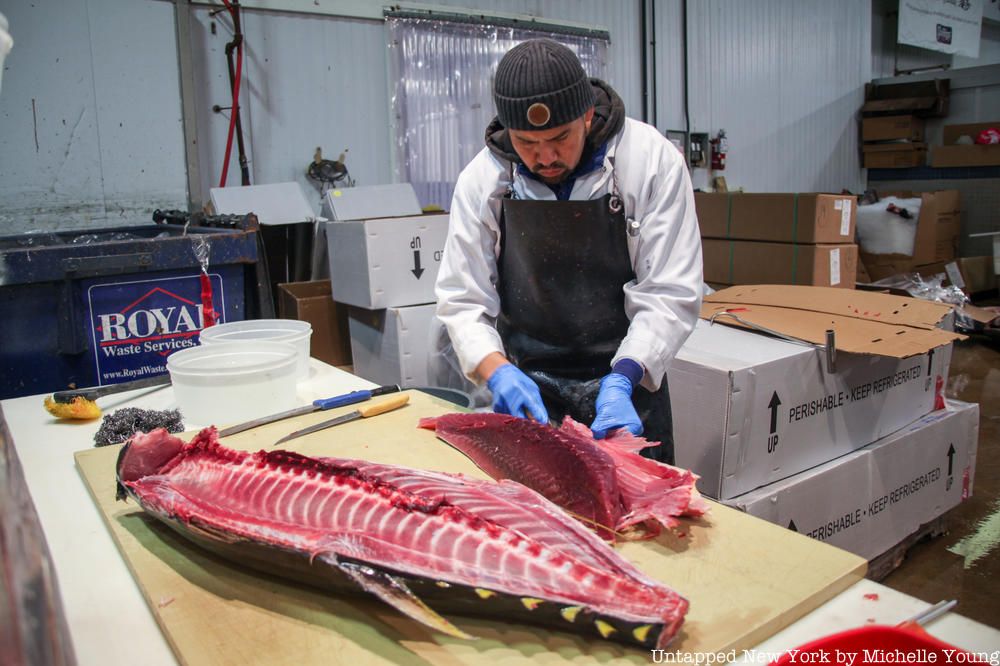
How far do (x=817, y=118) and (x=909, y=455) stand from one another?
8.00 metres

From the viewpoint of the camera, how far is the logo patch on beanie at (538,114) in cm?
198

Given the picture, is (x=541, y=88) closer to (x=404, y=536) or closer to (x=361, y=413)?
(x=361, y=413)

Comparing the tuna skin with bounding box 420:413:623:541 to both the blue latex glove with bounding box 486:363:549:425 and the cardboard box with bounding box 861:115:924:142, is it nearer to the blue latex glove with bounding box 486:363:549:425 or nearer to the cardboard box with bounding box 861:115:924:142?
the blue latex glove with bounding box 486:363:549:425

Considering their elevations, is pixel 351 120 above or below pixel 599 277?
above

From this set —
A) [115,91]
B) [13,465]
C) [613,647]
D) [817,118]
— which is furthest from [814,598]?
[817,118]

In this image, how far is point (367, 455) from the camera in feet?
6.22

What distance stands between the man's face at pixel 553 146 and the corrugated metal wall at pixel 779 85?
6.46 m

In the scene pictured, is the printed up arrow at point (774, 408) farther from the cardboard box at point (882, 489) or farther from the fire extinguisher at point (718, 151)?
the fire extinguisher at point (718, 151)

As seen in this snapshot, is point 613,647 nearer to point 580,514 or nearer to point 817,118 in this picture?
point 580,514

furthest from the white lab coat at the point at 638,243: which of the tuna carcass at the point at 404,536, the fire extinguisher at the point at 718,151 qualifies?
the fire extinguisher at the point at 718,151

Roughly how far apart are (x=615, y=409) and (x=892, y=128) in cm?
1062

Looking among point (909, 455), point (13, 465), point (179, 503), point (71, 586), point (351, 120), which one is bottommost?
point (909, 455)

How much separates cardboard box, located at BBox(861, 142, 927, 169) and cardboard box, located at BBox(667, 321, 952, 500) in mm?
8455

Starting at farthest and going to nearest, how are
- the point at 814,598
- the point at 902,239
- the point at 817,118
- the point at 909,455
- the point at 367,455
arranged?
the point at 817,118 → the point at 902,239 → the point at 909,455 → the point at 367,455 → the point at 814,598
